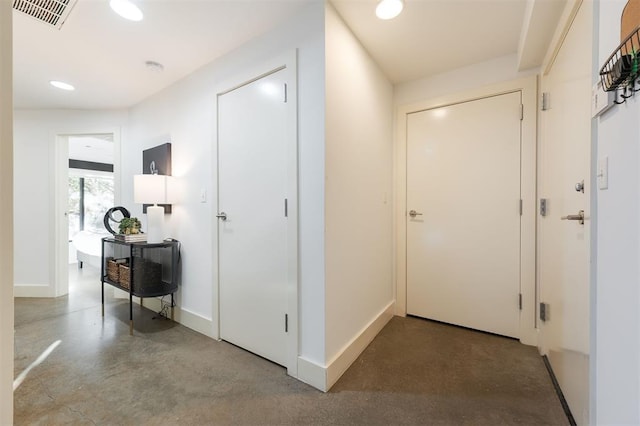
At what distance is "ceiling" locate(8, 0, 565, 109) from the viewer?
157 cm

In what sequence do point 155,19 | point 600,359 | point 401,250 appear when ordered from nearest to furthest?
point 600,359
point 155,19
point 401,250

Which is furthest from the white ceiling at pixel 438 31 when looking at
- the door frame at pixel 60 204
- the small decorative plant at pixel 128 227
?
the door frame at pixel 60 204

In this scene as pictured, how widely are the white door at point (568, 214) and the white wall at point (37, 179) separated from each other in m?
4.57

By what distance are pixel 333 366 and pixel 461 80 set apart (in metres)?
2.51

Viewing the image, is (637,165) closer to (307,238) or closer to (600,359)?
(600,359)

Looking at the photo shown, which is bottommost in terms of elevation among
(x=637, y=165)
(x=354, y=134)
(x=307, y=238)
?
(x=307, y=238)

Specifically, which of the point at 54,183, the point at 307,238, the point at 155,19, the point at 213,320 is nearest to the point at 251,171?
the point at 307,238

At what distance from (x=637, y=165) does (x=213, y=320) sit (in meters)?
2.50

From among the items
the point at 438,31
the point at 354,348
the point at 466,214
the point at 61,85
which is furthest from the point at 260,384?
the point at 61,85

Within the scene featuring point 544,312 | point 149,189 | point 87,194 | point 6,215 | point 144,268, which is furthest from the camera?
point 87,194

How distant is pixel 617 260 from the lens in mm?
865

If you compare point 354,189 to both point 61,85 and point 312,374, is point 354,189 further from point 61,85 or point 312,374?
point 61,85

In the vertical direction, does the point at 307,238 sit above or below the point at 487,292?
above

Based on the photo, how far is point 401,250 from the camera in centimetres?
258
